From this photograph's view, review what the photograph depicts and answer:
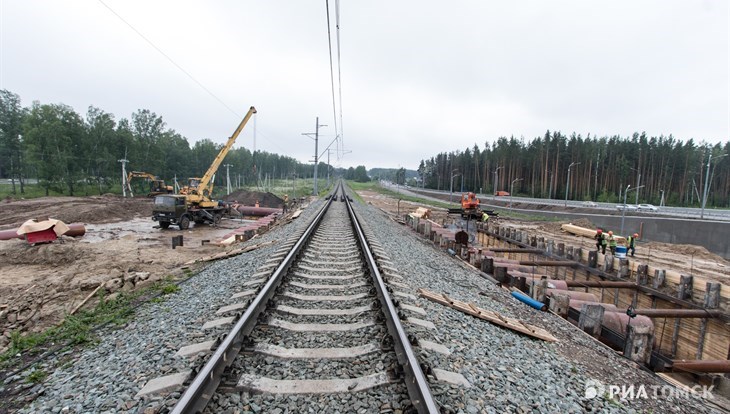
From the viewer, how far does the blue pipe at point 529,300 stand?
6.46 m

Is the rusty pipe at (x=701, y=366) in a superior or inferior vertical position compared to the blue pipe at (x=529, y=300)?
inferior

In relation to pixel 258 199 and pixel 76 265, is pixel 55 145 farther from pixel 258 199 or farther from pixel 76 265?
pixel 76 265

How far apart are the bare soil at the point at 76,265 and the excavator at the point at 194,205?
74 cm

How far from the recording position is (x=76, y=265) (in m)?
12.0

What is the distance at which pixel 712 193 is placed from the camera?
69.9 m

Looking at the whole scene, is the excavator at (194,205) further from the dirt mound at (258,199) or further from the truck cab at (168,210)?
the dirt mound at (258,199)

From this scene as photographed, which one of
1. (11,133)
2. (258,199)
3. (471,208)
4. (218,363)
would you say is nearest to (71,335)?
(218,363)

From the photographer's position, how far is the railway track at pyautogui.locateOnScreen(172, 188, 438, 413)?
8.61ft

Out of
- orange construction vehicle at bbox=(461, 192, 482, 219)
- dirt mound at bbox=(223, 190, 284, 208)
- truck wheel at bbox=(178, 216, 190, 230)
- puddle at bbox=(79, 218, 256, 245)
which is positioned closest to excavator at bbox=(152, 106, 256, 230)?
truck wheel at bbox=(178, 216, 190, 230)

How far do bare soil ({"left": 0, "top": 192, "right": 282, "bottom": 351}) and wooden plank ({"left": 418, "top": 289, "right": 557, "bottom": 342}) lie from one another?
6591mm

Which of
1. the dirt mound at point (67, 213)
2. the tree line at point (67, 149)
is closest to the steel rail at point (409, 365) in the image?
the dirt mound at point (67, 213)

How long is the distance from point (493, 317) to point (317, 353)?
2844 millimetres

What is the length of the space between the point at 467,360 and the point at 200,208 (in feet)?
79.7

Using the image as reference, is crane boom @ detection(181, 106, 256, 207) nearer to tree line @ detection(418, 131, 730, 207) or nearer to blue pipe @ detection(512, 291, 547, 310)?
blue pipe @ detection(512, 291, 547, 310)
